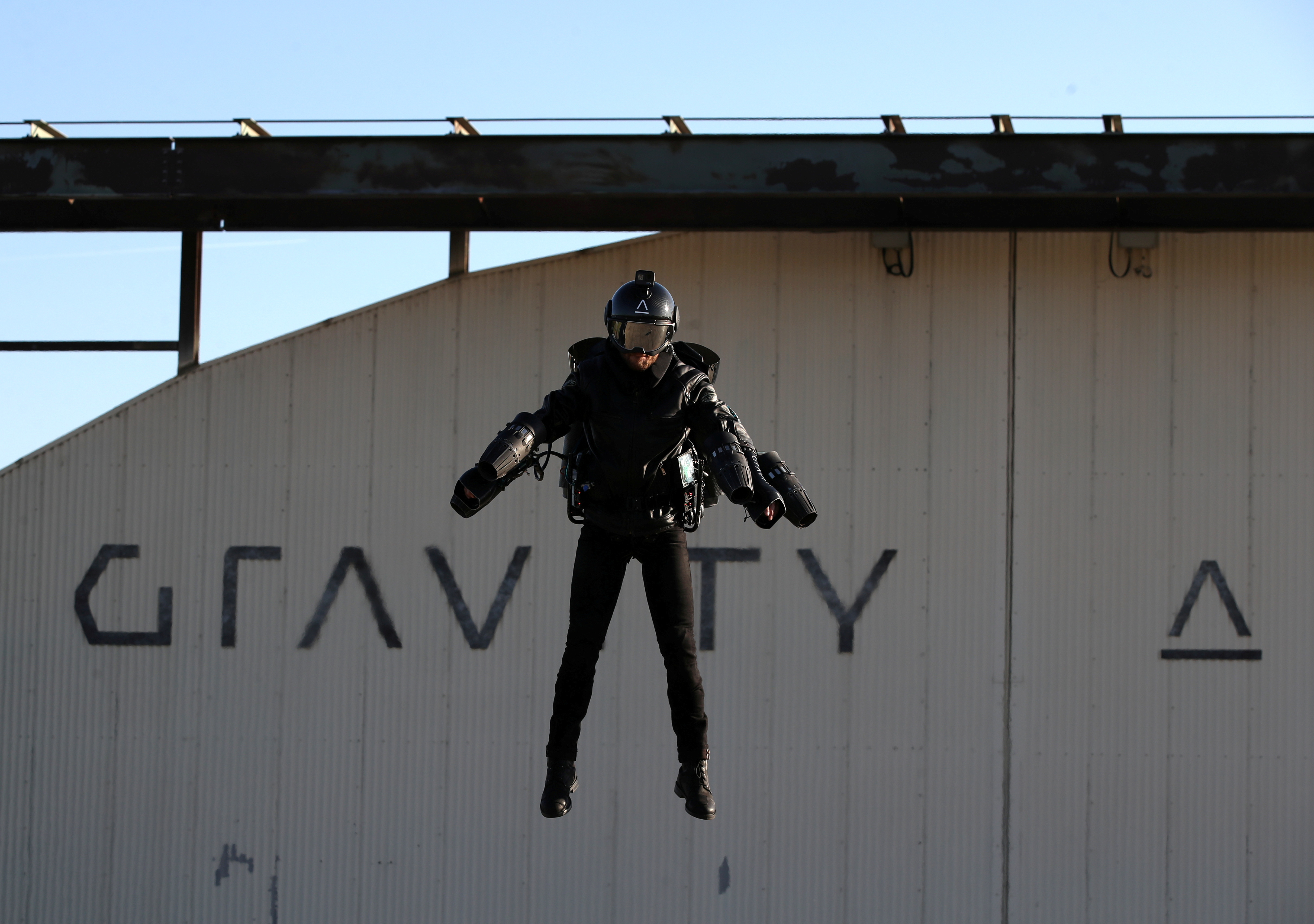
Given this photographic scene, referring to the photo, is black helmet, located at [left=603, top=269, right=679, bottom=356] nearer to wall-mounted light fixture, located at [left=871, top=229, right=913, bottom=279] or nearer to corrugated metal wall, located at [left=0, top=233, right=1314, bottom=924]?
corrugated metal wall, located at [left=0, top=233, right=1314, bottom=924]

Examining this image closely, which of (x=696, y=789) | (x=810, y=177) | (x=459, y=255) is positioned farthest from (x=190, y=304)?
(x=696, y=789)

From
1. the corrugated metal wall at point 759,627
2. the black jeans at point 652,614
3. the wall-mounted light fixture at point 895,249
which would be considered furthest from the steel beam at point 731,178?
the black jeans at point 652,614

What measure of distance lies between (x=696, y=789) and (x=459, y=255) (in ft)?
25.4

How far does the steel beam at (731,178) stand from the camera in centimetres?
1206

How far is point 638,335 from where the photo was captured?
7055mm

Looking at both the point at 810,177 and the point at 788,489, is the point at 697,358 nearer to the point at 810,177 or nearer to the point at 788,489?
the point at 788,489

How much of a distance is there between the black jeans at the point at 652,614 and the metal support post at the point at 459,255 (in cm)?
675

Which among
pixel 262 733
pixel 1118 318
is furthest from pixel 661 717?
pixel 1118 318

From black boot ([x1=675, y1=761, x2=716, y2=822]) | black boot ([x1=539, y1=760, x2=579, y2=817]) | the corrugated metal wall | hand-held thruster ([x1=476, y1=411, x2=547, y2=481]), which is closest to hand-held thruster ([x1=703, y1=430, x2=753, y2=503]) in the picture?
hand-held thruster ([x1=476, y1=411, x2=547, y2=481])

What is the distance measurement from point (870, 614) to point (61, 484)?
831 cm

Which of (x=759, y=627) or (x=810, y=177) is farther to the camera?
(x=759, y=627)

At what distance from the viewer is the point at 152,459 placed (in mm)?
13648

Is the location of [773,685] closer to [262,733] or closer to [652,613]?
[262,733]

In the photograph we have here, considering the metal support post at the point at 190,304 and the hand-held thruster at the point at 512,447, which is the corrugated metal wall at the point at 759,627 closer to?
the metal support post at the point at 190,304
